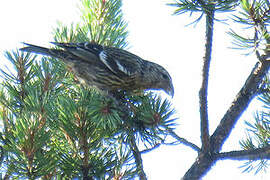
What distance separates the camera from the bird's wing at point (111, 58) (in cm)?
331

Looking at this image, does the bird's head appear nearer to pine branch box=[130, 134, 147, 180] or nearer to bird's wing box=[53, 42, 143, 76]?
bird's wing box=[53, 42, 143, 76]

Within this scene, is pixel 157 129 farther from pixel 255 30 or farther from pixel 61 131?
pixel 255 30

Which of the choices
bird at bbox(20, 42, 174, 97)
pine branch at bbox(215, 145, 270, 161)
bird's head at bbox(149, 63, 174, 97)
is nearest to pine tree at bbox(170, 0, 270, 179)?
pine branch at bbox(215, 145, 270, 161)

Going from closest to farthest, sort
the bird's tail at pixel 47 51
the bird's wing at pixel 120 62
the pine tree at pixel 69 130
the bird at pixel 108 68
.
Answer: the pine tree at pixel 69 130, the bird's tail at pixel 47 51, the bird at pixel 108 68, the bird's wing at pixel 120 62

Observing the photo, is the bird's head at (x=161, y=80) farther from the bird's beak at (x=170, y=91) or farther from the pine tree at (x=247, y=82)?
the pine tree at (x=247, y=82)

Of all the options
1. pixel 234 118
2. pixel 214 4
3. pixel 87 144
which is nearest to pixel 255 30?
pixel 214 4

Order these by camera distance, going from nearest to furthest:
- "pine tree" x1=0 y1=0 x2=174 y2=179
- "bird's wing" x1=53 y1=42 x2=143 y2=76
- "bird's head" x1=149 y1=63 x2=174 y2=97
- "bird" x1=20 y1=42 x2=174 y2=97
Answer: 1. "pine tree" x1=0 y1=0 x2=174 y2=179
2. "bird" x1=20 y1=42 x2=174 y2=97
3. "bird's wing" x1=53 y1=42 x2=143 y2=76
4. "bird's head" x1=149 y1=63 x2=174 y2=97

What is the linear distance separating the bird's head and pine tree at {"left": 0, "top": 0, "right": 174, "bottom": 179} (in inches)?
52.6

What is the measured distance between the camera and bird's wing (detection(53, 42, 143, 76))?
3.31 m

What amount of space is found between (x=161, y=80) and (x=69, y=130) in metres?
1.95

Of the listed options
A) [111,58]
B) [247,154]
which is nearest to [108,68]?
[111,58]

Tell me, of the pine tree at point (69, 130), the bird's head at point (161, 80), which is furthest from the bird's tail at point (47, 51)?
the bird's head at point (161, 80)

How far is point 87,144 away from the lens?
6.40ft

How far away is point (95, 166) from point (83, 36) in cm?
122
